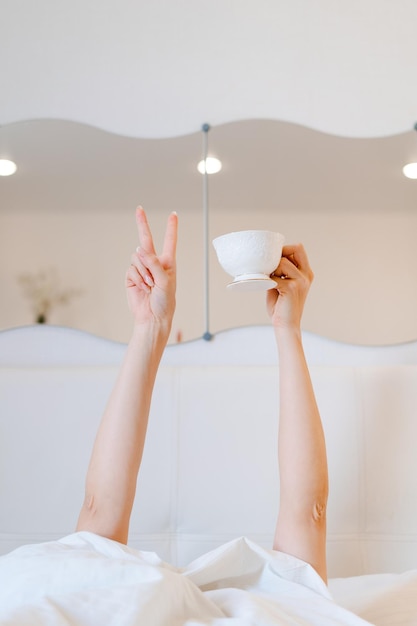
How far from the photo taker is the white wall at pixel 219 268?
5.84 ft

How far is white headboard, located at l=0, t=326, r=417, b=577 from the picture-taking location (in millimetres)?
1547

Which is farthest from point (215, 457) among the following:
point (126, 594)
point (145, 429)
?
point (126, 594)

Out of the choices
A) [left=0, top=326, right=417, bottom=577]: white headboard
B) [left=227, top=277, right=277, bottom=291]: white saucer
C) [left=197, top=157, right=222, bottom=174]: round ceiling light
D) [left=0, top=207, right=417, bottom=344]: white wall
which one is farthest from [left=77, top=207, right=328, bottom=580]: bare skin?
[left=197, top=157, right=222, bottom=174]: round ceiling light

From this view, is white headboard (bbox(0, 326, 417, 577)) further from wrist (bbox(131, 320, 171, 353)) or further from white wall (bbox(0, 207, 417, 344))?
wrist (bbox(131, 320, 171, 353))

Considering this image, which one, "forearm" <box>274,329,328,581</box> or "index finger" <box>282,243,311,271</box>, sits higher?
"index finger" <box>282,243,311,271</box>

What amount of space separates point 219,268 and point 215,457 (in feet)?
1.64

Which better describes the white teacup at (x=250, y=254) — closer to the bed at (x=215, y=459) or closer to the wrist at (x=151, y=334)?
the wrist at (x=151, y=334)

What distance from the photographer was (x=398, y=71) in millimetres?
1927

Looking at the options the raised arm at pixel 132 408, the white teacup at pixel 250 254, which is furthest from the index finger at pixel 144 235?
the white teacup at pixel 250 254

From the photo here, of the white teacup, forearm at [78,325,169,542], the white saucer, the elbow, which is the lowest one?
the elbow

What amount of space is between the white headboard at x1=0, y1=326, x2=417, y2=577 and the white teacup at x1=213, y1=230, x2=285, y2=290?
42 cm

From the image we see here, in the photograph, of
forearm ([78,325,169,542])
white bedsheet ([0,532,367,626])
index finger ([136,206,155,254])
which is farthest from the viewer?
index finger ([136,206,155,254])

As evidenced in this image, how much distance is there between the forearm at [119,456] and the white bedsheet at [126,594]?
130 millimetres

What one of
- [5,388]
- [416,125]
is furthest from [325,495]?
[416,125]
